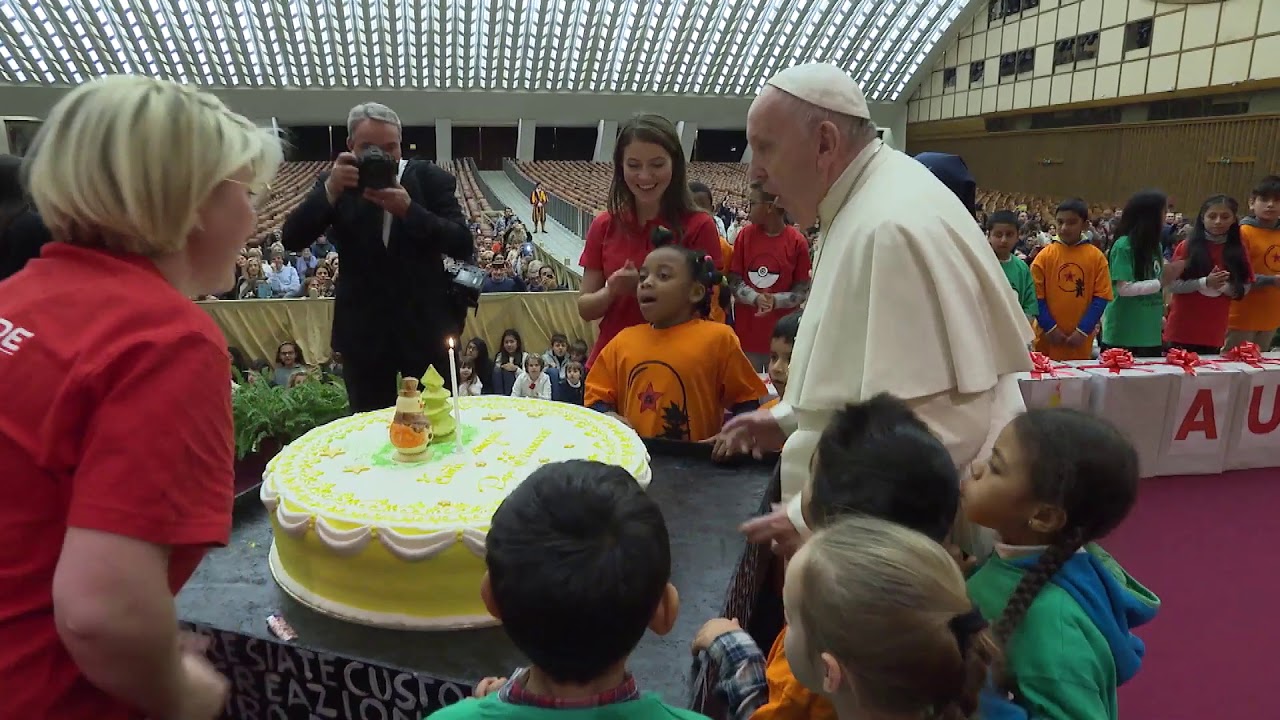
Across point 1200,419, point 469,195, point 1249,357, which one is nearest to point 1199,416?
point 1200,419

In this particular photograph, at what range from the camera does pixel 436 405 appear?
229 centimetres

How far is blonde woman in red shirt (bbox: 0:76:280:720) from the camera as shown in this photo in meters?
0.90

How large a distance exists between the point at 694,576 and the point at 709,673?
35cm

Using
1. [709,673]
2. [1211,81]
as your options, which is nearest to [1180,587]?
[709,673]

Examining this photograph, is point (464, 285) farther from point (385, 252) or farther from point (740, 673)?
point (740, 673)

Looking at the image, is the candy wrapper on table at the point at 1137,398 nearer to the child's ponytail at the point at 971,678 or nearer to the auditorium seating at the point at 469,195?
the child's ponytail at the point at 971,678

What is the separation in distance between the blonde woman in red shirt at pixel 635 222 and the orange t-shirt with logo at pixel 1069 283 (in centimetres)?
259

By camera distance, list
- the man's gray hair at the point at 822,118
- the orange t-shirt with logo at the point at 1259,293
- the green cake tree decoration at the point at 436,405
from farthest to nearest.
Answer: the orange t-shirt with logo at the point at 1259,293 → the green cake tree decoration at the point at 436,405 → the man's gray hair at the point at 822,118

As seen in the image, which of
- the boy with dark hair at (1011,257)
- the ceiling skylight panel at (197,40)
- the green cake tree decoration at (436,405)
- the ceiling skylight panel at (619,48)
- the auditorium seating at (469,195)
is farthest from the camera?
the ceiling skylight panel at (619,48)

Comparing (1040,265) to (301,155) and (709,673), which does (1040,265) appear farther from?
(301,155)

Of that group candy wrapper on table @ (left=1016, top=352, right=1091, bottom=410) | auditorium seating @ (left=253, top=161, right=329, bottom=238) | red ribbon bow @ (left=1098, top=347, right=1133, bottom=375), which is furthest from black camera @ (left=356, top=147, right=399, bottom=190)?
auditorium seating @ (left=253, top=161, right=329, bottom=238)

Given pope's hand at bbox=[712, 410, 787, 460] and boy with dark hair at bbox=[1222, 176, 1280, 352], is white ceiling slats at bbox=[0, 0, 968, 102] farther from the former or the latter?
pope's hand at bbox=[712, 410, 787, 460]

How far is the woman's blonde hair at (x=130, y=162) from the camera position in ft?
3.13

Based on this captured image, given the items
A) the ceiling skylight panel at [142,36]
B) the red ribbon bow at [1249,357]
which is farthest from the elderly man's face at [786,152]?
the ceiling skylight panel at [142,36]
